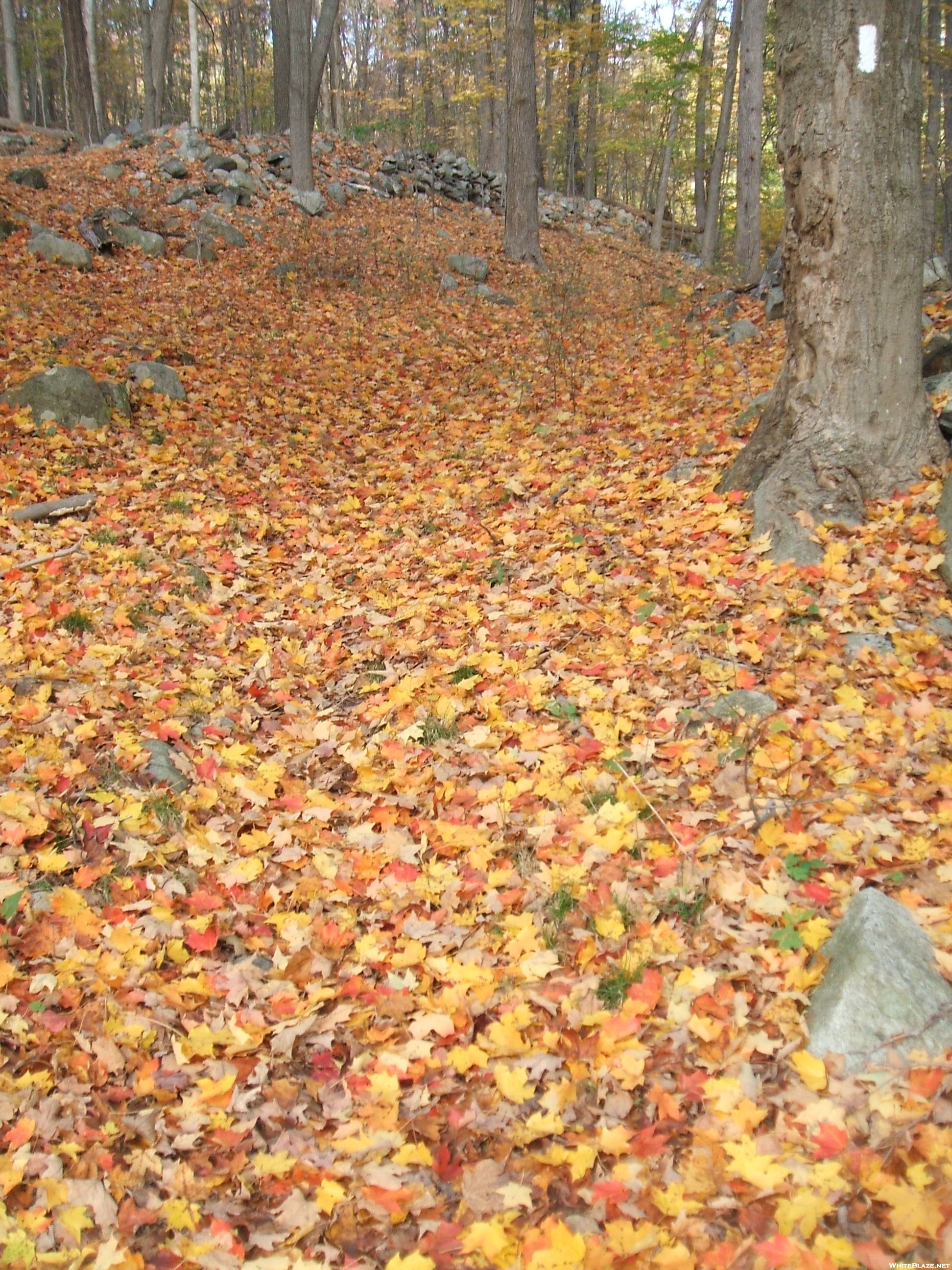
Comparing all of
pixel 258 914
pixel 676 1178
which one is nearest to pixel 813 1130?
pixel 676 1178

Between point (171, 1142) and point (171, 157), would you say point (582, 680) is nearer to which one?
point (171, 1142)

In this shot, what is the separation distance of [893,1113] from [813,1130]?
0.71 ft

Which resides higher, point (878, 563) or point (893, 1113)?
point (878, 563)

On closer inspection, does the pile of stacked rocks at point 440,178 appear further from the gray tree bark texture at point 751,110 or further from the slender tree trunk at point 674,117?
the gray tree bark texture at point 751,110

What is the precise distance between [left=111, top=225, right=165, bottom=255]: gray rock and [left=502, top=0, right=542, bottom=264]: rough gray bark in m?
5.35

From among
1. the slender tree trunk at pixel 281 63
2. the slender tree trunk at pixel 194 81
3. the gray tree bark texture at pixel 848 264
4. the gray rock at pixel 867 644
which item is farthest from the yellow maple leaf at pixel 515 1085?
the slender tree trunk at pixel 194 81

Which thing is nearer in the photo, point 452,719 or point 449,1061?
point 449,1061

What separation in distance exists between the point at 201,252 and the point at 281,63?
9.22m

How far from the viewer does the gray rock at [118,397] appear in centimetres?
852

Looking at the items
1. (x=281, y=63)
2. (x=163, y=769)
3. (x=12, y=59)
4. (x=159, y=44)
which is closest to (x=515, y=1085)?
(x=163, y=769)

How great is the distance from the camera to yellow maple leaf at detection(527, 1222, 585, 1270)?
2.18 meters

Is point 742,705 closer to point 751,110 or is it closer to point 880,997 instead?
point 880,997

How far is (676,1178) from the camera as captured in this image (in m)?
2.37

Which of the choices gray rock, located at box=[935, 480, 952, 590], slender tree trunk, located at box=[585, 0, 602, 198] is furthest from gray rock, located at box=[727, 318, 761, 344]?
slender tree trunk, located at box=[585, 0, 602, 198]
